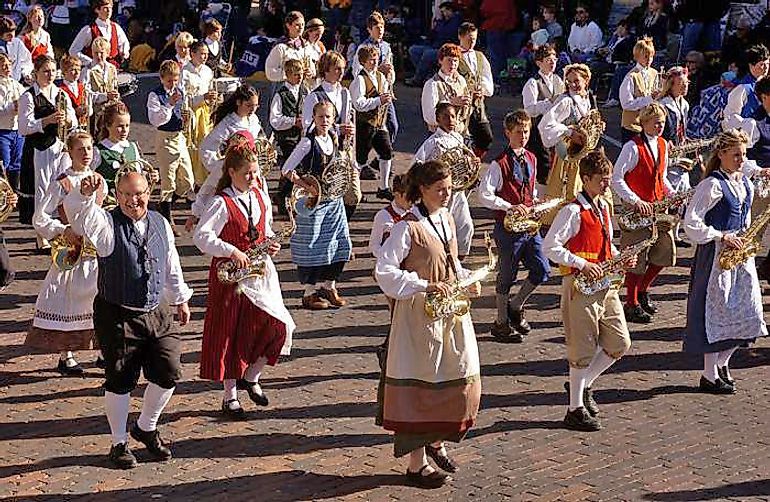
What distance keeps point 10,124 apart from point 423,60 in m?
10.2

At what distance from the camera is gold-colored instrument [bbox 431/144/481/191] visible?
12.3m

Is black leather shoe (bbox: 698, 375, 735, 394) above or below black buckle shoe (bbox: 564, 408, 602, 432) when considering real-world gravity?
above

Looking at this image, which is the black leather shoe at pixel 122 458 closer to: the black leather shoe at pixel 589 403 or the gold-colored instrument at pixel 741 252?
the black leather shoe at pixel 589 403

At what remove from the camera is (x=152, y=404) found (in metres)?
8.98

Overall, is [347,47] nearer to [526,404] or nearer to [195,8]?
[195,8]

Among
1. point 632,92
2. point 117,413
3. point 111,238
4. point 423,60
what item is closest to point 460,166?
point 632,92

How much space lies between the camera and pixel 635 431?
967 centimetres

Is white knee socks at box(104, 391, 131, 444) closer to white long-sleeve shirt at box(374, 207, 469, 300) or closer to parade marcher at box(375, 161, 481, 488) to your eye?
parade marcher at box(375, 161, 481, 488)

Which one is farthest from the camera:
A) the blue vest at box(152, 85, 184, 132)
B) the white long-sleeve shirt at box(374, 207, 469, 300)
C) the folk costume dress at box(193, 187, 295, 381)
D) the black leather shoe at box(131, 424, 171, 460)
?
the blue vest at box(152, 85, 184, 132)

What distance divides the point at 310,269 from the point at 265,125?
844 centimetres

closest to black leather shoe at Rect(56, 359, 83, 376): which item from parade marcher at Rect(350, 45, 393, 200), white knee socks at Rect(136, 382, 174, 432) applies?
white knee socks at Rect(136, 382, 174, 432)

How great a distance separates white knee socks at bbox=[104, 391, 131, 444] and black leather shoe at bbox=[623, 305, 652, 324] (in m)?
4.76

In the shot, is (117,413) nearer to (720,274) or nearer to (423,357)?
(423,357)

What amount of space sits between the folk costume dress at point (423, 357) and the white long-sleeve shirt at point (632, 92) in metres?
7.04
